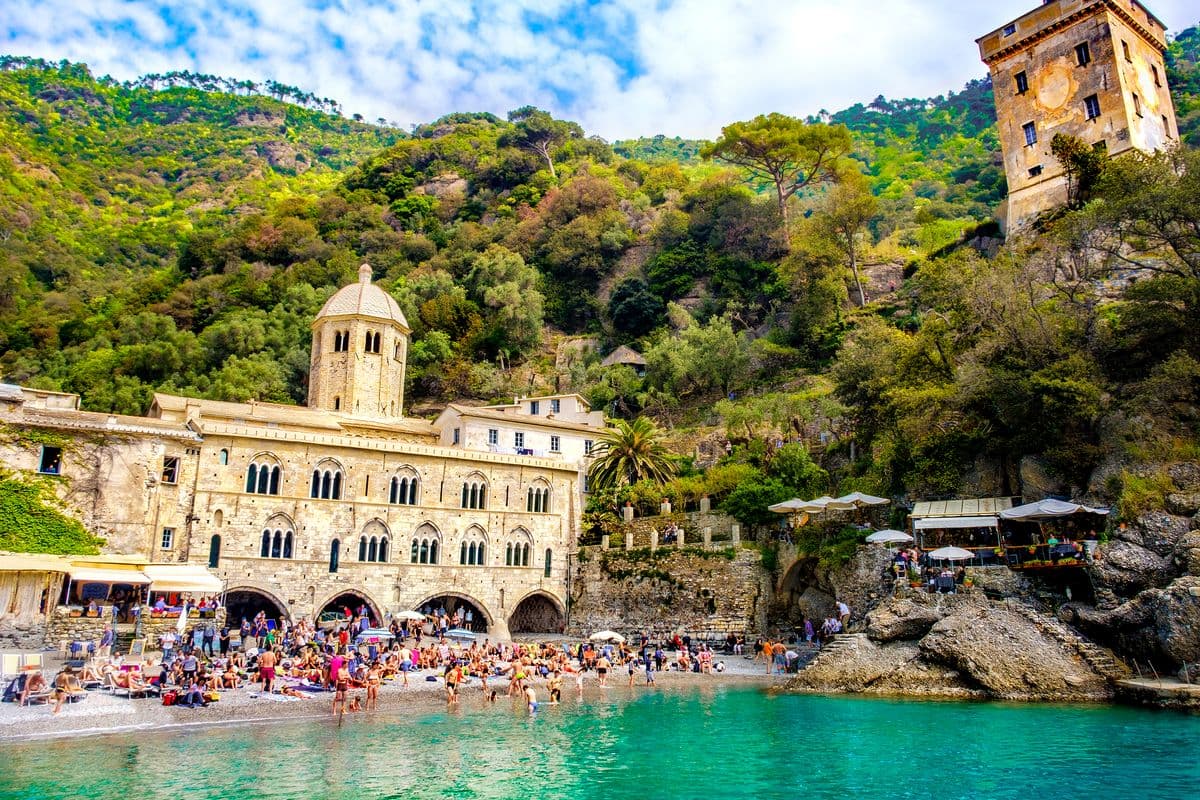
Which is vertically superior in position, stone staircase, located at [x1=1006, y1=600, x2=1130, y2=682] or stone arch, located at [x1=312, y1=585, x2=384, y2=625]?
stone arch, located at [x1=312, y1=585, x2=384, y2=625]

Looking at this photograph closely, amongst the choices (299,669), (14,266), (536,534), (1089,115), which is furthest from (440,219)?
(299,669)

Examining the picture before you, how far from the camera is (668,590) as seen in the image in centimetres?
3306

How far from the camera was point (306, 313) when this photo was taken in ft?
182

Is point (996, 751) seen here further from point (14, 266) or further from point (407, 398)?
point (14, 266)

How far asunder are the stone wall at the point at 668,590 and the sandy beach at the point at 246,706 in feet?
16.7

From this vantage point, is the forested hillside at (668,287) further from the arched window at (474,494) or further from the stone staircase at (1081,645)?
the arched window at (474,494)

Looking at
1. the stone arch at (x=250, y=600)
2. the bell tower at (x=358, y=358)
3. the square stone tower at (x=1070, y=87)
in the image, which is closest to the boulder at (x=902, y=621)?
the stone arch at (x=250, y=600)

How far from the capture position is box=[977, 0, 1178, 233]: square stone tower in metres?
36.7

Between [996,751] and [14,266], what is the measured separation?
71327 millimetres

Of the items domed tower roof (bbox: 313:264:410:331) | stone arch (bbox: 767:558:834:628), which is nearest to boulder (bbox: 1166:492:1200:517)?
stone arch (bbox: 767:558:834:628)

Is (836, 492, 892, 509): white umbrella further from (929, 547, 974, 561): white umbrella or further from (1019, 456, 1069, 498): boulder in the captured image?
(1019, 456, 1069, 498): boulder

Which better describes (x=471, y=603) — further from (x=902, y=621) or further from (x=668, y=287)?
(x=668, y=287)

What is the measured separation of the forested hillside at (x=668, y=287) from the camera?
26484mm

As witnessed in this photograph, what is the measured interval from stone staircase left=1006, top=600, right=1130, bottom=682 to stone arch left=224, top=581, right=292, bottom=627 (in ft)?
80.0
